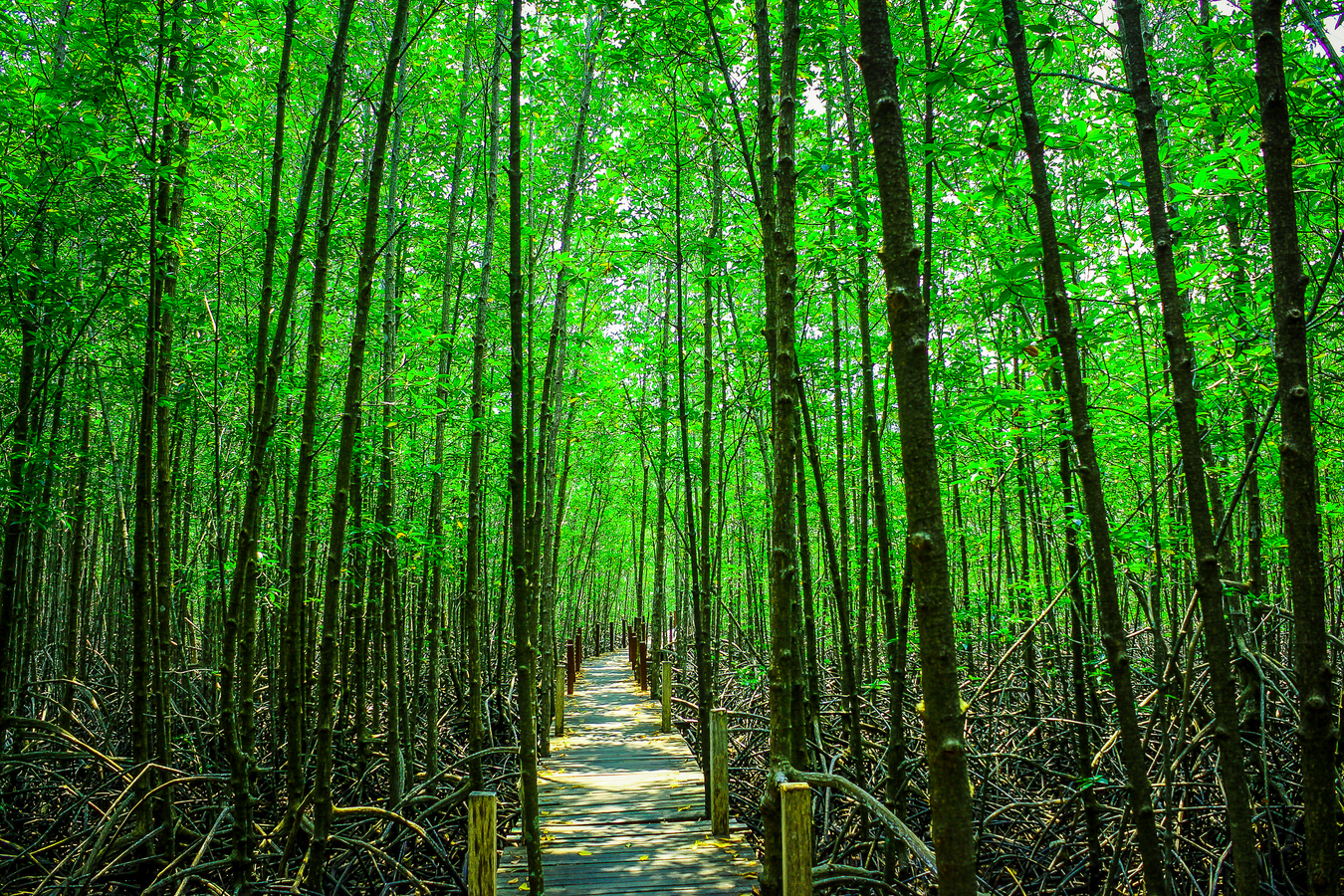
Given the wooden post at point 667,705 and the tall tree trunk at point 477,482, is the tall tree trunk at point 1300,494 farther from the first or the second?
the wooden post at point 667,705

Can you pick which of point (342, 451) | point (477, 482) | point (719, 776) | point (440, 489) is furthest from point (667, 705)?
point (342, 451)

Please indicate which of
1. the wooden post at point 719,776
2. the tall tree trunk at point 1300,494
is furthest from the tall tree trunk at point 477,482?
the tall tree trunk at point 1300,494

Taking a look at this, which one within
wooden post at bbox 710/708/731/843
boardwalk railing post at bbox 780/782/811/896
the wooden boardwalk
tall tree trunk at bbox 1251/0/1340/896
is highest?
tall tree trunk at bbox 1251/0/1340/896

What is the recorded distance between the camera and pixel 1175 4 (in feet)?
20.8

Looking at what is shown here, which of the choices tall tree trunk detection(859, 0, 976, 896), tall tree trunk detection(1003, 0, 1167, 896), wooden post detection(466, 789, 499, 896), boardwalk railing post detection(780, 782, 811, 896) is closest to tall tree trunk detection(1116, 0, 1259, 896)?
tall tree trunk detection(1003, 0, 1167, 896)

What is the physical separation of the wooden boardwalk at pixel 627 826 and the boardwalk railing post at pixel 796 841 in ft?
5.27

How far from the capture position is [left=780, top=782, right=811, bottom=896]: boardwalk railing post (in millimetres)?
2945

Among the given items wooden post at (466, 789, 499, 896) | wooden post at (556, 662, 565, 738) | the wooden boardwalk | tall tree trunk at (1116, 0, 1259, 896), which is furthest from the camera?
wooden post at (556, 662, 565, 738)

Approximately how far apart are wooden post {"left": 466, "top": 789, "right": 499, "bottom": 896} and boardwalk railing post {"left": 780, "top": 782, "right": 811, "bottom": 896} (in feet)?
4.74

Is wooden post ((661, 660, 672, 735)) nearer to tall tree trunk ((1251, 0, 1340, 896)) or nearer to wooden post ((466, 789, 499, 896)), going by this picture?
wooden post ((466, 789, 499, 896))

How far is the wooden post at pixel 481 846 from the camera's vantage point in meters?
3.47

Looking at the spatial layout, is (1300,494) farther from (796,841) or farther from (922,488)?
(796,841)

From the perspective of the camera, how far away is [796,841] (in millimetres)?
2959

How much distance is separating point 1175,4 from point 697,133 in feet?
14.9
